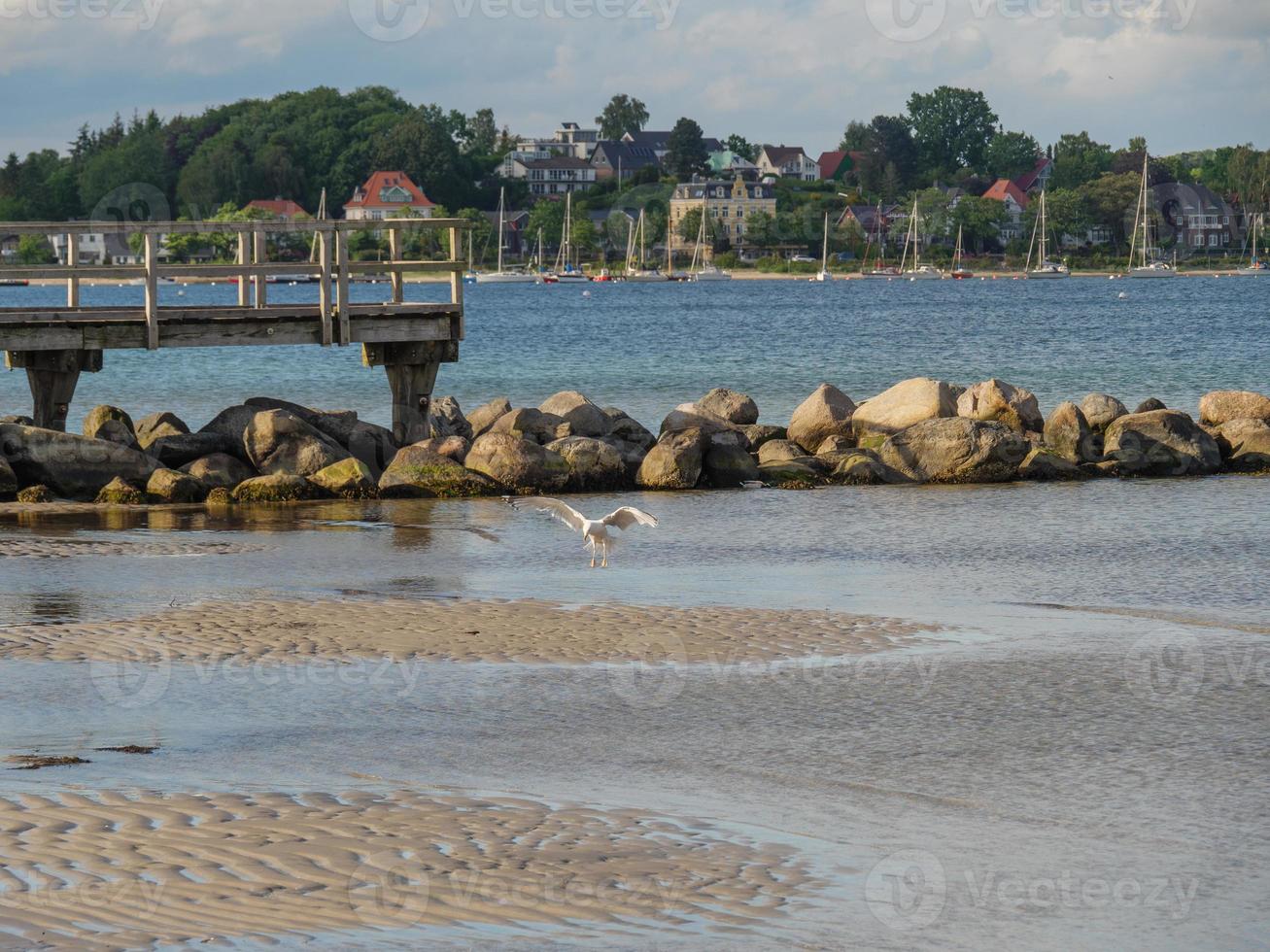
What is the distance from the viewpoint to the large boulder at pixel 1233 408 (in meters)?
27.4

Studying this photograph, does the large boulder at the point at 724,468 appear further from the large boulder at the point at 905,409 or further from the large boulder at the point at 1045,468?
the large boulder at the point at 1045,468

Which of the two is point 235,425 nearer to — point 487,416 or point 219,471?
point 219,471

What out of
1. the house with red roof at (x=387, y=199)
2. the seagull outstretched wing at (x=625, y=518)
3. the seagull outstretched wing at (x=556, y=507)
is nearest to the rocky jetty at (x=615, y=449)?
the seagull outstretched wing at (x=556, y=507)

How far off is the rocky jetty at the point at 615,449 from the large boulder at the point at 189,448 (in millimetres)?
19

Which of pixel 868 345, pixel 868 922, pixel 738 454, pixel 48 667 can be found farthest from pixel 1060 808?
pixel 868 345

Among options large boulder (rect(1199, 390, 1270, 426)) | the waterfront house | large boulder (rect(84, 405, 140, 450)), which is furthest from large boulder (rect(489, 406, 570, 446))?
the waterfront house

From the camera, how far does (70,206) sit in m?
191

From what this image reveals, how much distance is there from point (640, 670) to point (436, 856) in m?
4.75

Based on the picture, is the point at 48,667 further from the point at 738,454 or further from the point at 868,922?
the point at 738,454

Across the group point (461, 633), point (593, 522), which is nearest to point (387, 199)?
point (593, 522)

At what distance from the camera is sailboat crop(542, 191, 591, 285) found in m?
168

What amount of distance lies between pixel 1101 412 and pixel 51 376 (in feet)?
52.1

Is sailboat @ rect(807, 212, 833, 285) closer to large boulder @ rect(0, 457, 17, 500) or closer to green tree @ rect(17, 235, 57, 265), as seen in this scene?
green tree @ rect(17, 235, 57, 265)

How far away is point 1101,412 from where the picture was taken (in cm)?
2714
